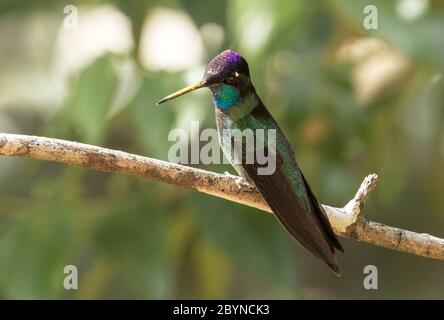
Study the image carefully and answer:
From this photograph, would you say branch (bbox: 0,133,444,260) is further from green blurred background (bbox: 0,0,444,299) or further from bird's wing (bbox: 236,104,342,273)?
green blurred background (bbox: 0,0,444,299)

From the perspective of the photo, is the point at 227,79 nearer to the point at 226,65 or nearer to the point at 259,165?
the point at 226,65

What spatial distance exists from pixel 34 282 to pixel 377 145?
2051 mm

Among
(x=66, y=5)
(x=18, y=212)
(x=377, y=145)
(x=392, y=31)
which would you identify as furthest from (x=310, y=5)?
(x=18, y=212)

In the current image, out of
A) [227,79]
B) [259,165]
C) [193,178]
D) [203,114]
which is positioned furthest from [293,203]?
[203,114]

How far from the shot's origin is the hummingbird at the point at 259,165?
388 cm

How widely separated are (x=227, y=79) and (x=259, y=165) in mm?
359

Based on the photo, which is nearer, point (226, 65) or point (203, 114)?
point (226, 65)

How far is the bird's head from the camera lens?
4.00m

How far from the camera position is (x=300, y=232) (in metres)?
3.87

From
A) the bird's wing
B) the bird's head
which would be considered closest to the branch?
the bird's wing

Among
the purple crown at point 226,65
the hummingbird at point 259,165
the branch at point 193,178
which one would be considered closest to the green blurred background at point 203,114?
the hummingbird at point 259,165

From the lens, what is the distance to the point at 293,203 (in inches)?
157

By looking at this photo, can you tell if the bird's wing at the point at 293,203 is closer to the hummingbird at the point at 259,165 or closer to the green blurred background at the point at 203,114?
the hummingbird at the point at 259,165
